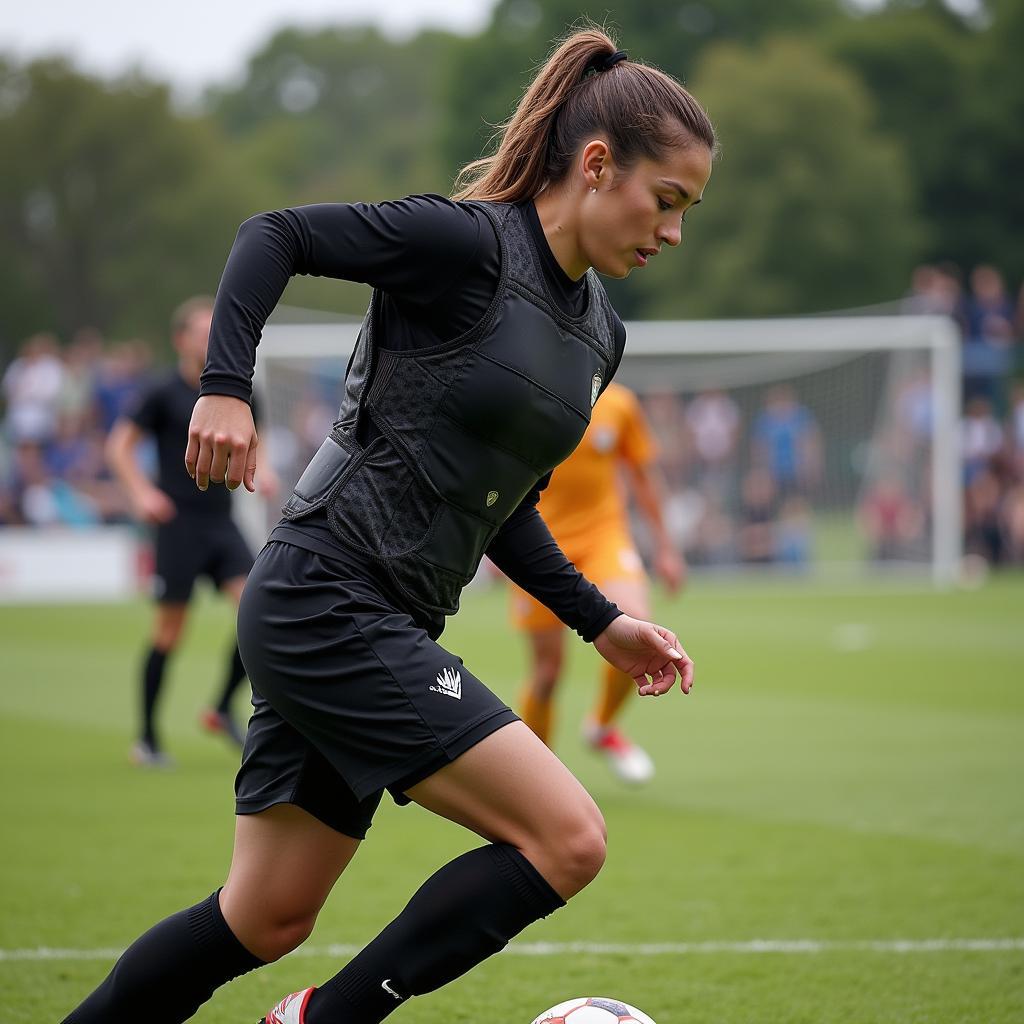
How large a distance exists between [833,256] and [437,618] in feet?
149

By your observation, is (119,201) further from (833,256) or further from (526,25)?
(833,256)

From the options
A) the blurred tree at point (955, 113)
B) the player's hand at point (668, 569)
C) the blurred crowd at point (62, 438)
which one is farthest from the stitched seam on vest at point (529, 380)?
the blurred tree at point (955, 113)

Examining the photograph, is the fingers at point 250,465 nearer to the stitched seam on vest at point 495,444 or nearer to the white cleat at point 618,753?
the stitched seam on vest at point 495,444

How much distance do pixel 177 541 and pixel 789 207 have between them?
4027cm

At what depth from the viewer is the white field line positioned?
16.9ft

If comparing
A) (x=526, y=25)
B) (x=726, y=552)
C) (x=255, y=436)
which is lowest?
(x=726, y=552)

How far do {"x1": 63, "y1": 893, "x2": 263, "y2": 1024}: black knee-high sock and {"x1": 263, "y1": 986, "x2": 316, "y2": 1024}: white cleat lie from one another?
23 centimetres

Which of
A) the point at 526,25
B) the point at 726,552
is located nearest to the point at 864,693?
the point at 726,552

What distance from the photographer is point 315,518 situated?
3.39 m

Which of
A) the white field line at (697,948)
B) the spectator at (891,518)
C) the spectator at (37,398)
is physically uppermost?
the white field line at (697,948)

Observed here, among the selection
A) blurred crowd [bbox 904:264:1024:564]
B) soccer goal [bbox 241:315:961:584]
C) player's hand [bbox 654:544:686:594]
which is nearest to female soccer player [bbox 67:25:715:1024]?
player's hand [bbox 654:544:686:594]

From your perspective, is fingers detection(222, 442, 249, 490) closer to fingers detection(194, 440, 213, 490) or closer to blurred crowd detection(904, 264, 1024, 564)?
fingers detection(194, 440, 213, 490)

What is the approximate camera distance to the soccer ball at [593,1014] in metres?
3.71

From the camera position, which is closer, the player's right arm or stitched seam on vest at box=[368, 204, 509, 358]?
stitched seam on vest at box=[368, 204, 509, 358]
